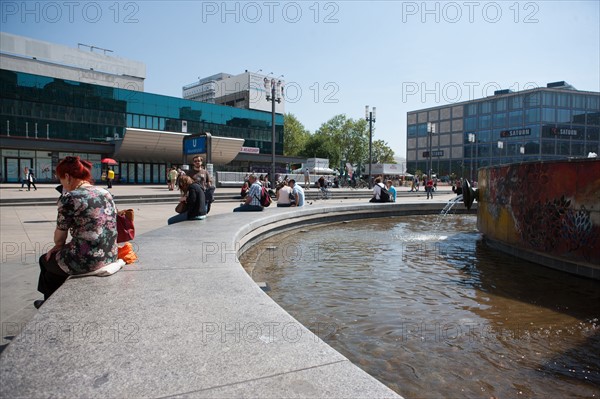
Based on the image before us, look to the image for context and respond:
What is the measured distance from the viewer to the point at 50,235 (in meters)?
9.95

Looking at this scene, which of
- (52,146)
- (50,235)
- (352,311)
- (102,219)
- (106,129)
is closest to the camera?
(102,219)

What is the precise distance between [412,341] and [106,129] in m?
49.6

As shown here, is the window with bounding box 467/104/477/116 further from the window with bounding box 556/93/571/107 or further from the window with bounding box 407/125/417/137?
the window with bounding box 407/125/417/137

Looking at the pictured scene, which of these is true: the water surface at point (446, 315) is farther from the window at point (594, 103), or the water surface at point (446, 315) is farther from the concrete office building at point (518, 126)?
the window at point (594, 103)

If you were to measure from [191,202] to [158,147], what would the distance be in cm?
3386

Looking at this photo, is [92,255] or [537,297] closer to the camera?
[92,255]

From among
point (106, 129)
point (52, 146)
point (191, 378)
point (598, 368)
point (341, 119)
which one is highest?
point (341, 119)

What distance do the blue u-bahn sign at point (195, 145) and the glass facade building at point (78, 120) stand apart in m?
11.9

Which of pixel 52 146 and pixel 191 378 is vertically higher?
pixel 52 146

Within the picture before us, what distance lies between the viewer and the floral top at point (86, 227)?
12.4 ft

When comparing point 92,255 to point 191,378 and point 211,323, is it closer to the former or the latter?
point 211,323

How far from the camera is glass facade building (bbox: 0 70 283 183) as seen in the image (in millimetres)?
35938

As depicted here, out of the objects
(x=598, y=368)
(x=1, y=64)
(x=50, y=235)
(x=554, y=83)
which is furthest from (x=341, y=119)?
(x=598, y=368)

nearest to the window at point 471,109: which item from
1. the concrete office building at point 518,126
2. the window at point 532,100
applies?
the concrete office building at point 518,126
